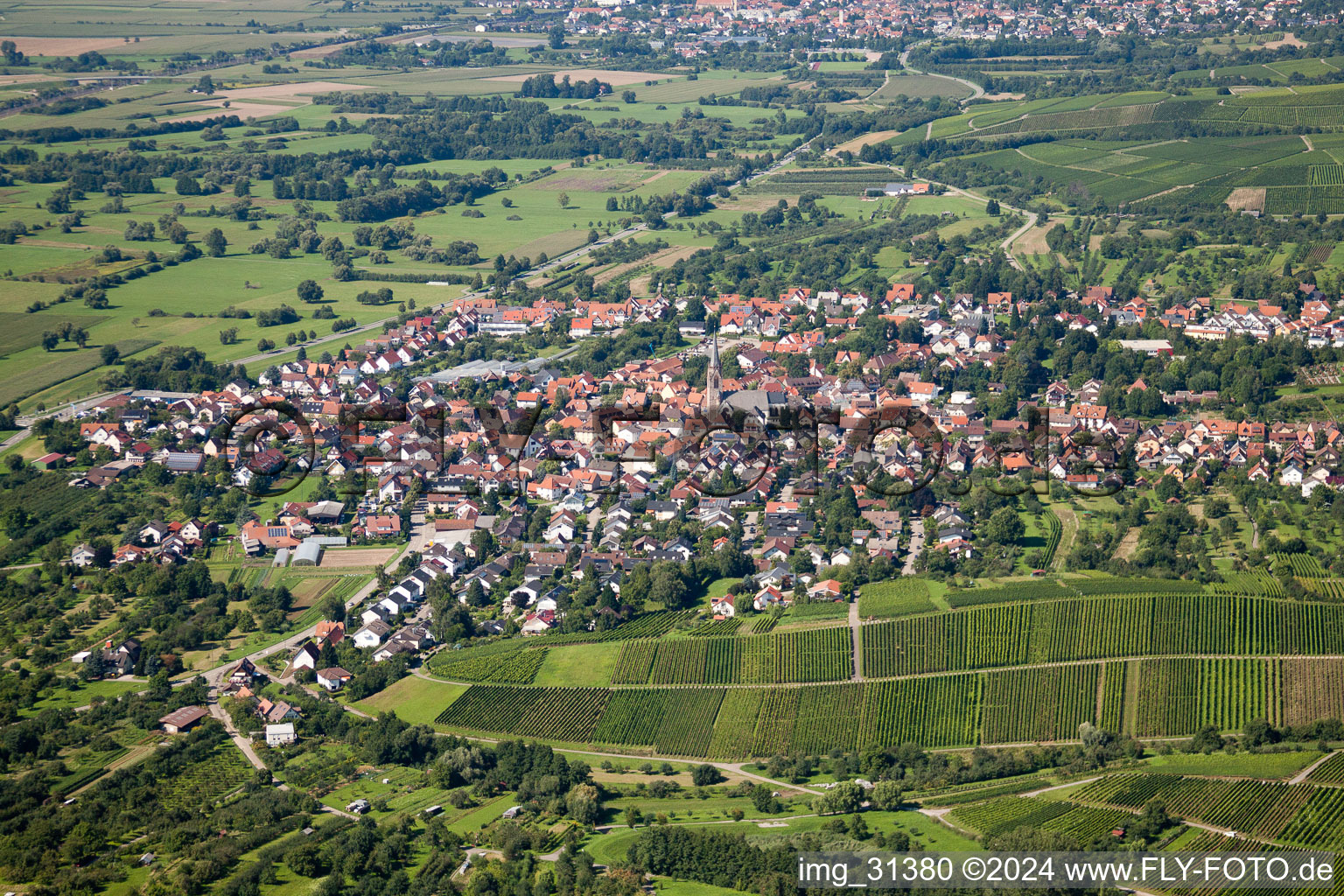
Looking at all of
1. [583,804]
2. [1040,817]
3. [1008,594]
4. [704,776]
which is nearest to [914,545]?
[1008,594]

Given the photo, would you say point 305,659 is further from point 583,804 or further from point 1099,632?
point 1099,632

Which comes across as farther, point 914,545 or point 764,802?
point 914,545

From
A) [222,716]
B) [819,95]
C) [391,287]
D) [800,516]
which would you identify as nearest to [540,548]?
[800,516]

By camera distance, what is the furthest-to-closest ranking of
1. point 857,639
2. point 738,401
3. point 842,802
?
point 738,401 → point 857,639 → point 842,802

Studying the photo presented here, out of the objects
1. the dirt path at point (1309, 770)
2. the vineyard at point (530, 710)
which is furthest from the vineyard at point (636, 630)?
the dirt path at point (1309, 770)

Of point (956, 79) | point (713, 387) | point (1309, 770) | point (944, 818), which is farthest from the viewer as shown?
point (956, 79)

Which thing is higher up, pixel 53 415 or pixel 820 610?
pixel 53 415
